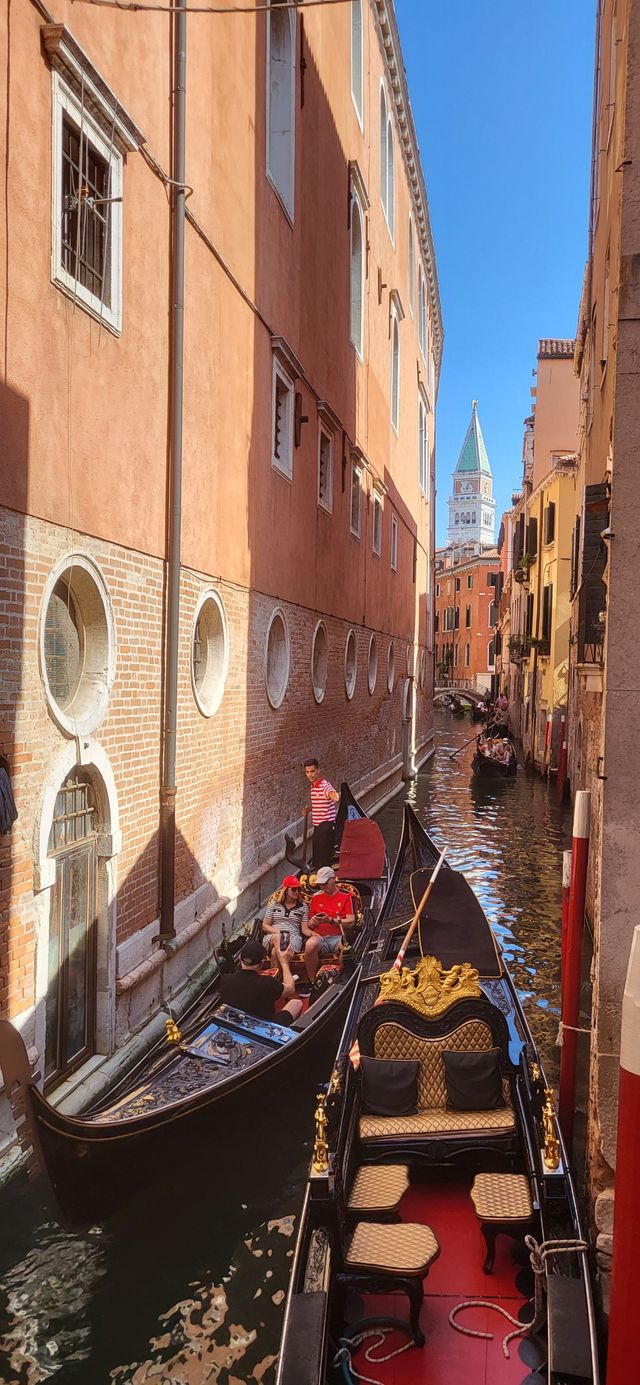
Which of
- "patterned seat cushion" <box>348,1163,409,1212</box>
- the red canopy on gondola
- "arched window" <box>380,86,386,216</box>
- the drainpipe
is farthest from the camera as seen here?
"arched window" <box>380,86,386,216</box>

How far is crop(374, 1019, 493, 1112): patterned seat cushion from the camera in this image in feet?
14.4

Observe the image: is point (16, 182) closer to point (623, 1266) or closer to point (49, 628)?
point (49, 628)

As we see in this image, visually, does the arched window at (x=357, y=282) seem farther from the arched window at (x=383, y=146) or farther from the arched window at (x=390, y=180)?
the arched window at (x=390, y=180)

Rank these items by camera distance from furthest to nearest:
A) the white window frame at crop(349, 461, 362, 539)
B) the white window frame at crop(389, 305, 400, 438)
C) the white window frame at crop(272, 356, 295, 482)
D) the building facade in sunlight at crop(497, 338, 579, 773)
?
the building facade in sunlight at crop(497, 338, 579, 773), the white window frame at crop(389, 305, 400, 438), the white window frame at crop(349, 461, 362, 539), the white window frame at crop(272, 356, 295, 482)

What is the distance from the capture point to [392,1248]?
3.43 metres

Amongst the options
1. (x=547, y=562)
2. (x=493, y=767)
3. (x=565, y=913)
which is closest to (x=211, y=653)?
(x=565, y=913)

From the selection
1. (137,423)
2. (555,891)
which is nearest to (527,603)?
(555,891)

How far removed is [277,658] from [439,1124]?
6.52 metres

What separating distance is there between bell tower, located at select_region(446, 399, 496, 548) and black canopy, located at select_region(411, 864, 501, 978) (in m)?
111

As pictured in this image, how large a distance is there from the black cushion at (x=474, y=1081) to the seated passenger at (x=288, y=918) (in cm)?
257

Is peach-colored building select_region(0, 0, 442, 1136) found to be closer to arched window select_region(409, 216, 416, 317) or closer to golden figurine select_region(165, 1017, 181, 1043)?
Answer: golden figurine select_region(165, 1017, 181, 1043)

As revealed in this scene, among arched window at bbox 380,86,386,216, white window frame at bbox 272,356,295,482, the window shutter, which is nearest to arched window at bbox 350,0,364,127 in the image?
arched window at bbox 380,86,386,216

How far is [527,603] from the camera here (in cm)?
2617

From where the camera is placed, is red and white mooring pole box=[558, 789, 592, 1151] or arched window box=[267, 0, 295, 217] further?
arched window box=[267, 0, 295, 217]
